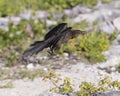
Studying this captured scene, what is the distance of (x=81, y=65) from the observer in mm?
9375

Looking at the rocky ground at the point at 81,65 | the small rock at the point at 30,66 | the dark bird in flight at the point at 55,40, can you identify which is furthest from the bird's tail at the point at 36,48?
the small rock at the point at 30,66

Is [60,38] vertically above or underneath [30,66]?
underneath

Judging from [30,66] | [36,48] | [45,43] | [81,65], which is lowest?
[36,48]

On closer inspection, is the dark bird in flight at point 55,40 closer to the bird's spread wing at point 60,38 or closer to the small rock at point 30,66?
the bird's spread wing at point 60,38

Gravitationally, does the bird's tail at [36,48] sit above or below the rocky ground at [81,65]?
below

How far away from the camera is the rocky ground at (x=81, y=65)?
8.14 metres

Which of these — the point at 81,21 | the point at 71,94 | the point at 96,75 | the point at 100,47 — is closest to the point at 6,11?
the point at 81,21

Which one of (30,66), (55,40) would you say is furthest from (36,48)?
(30,66)

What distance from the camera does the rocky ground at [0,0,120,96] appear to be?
814 centimetres

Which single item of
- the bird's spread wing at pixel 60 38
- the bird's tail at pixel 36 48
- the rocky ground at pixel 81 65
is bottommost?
the bird's tail at pixel 36 48

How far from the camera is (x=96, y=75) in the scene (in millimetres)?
8680

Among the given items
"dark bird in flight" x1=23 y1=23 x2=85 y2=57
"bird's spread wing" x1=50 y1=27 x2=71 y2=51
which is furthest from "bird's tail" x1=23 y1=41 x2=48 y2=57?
"bird's spread wing" x1=50 y1=27 x2=71 y2=51

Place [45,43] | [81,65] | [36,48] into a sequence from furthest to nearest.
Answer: [81,65], [45,43], [36,48]

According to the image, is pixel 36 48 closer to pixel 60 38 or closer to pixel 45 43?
pixel 45 43
